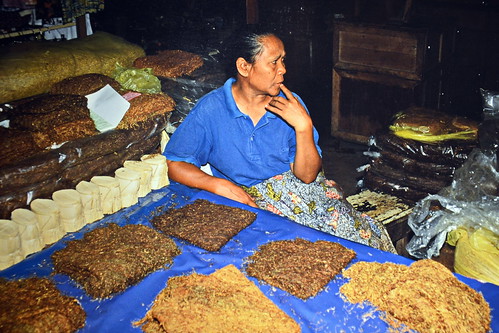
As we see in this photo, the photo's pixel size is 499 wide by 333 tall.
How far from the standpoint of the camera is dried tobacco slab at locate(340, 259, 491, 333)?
1701 mm

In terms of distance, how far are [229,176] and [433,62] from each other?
3.28 meters

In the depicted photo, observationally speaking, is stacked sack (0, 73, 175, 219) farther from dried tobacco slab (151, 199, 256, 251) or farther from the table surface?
dried tobacco slab (151, 199, 256, 251)

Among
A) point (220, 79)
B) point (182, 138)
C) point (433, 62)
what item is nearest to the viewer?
point (182, 138)

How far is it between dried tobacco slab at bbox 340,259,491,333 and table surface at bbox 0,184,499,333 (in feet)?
0.16

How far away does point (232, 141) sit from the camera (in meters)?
2.99

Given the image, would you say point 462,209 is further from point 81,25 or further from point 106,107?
point 81,25

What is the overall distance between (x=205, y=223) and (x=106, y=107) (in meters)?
1.33

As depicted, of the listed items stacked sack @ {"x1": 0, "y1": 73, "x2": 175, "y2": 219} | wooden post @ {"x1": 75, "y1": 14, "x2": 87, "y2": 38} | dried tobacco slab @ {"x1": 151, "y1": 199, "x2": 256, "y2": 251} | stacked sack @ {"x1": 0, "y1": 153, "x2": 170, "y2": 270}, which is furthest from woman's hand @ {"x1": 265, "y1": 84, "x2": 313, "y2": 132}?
wooden post @ {"x1": 75, "y1": 14, "x2": 87, "y2": 38}

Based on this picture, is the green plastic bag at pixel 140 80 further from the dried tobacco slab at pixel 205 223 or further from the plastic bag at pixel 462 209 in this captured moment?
the plastic bag at pixel 462 209

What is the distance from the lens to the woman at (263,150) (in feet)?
9.16

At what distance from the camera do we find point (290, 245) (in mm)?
2182

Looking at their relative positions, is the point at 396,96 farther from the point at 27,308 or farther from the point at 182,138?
the point at 27,308

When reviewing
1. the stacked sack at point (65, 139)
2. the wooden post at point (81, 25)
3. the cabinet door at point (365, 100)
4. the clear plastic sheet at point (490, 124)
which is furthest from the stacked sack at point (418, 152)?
the wooden post at point (81, 25)

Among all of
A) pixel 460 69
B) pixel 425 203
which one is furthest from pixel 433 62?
pixel 425 203
